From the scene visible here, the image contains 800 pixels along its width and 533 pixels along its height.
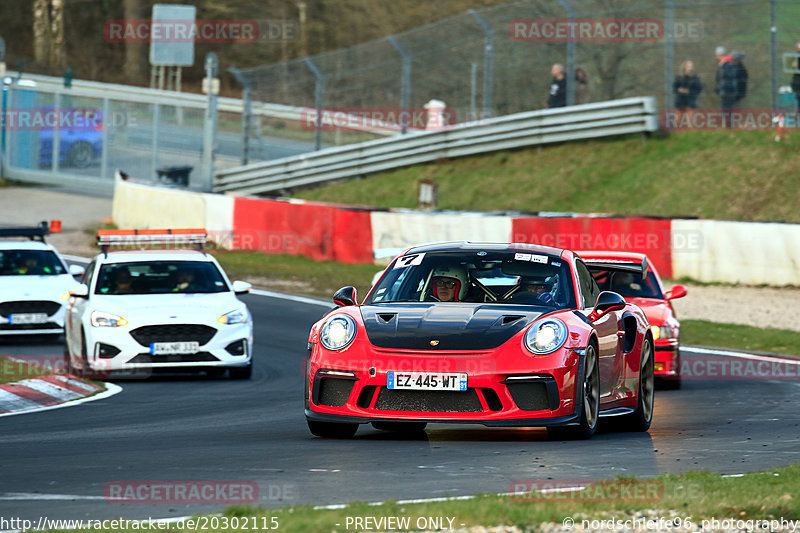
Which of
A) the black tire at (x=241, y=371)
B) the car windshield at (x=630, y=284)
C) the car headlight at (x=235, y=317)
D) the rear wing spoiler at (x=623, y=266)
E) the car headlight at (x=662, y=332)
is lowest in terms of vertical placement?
the black tire at (x=241, y=371)

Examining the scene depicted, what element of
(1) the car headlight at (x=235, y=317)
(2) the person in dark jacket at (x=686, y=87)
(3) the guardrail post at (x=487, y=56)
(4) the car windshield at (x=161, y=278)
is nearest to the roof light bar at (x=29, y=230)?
(4) the car windshield at (x=161, y=278)

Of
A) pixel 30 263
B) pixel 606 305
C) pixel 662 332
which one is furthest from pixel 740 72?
pixel 606 305

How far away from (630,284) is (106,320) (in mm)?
5476

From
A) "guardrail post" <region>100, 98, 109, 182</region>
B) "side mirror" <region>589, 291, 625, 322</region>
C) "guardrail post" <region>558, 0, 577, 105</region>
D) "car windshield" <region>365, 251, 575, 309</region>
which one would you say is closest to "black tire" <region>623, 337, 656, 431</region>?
"side mirror" <region>589, 291, 625, 322</region>

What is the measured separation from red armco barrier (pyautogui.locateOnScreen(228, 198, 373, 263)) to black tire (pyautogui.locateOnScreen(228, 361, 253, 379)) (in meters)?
11.8

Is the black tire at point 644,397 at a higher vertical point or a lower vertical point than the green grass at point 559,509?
higher

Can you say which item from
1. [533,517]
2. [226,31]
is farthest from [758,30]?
[226,31]

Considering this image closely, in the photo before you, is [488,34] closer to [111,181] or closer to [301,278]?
[301,278]

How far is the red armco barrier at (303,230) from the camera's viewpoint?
88.8 ft

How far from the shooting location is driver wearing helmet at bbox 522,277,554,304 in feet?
31.6

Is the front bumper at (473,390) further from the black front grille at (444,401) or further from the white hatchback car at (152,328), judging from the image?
the white hatchback car at (152,328)

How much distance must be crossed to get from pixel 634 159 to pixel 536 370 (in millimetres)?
22847

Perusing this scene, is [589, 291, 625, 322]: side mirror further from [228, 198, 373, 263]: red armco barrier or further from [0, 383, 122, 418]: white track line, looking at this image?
[228, 198, 373, 263]: red armco barrier

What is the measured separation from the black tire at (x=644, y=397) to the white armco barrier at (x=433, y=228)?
14.1m
